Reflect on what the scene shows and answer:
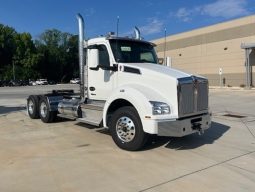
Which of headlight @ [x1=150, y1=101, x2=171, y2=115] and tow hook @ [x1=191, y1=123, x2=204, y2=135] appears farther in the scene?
tow hook @ [x1=191, y1=123, x2=204, y2=135]

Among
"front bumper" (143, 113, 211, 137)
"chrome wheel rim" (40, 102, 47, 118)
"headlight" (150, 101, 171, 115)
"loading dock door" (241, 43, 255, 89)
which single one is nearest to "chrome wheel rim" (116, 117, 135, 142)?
"front bumper" (143, 113, 211, 137)

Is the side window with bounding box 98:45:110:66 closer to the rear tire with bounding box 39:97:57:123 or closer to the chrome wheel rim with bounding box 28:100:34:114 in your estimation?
the rear tire with bounding box 39:97:57:123

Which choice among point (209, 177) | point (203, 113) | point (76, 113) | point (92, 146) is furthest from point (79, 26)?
point (209, 177)

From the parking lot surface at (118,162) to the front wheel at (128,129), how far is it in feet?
0.77

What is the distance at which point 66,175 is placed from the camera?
648 centimetres

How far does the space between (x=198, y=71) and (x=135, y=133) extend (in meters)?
45.2

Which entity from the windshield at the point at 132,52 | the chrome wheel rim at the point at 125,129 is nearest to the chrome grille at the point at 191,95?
the chrome wheel rim at the point at 125,129

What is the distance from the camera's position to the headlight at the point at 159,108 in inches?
307

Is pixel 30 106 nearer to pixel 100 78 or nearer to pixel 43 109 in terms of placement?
pixel 43 109

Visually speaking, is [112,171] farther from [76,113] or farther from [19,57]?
[19,57]

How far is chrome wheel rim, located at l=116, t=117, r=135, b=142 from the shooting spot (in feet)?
27.0

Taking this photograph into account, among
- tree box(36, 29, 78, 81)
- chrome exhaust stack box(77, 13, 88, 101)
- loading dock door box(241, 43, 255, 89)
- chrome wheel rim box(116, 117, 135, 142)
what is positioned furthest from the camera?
tree box(36, 29, 78, 81)

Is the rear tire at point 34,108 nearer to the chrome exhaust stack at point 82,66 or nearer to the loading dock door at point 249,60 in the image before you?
the chrome exhaust stack at point 82,66

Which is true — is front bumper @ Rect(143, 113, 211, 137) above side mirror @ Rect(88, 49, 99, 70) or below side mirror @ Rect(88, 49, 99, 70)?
below
